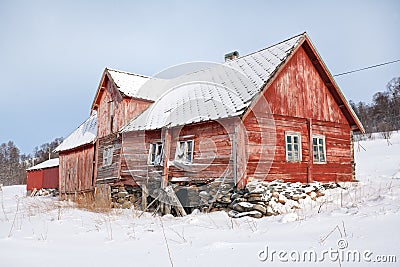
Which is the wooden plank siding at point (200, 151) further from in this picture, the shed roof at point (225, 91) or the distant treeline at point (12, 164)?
the distant treeline at point (12, 164)

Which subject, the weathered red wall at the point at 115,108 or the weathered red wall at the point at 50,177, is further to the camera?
the weathered red wall at the point at 50,177

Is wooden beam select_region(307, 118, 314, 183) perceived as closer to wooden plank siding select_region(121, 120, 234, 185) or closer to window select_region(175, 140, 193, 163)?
wooden plank siding select_region(121, 120, 234, 185)

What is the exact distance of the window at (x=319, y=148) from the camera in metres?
14.2

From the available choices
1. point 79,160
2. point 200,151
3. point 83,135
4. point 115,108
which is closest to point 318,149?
point 200,151

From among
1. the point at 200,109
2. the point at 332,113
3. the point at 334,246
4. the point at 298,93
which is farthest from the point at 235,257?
the point at 332,113

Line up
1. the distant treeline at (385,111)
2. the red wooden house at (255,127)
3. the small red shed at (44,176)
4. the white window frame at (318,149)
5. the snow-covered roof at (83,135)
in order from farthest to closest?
the distant treeline at (385,111), the small red shed at (44,176), the snow-covered roof at (83,135), the white window frame at (318,149), the red wooden house at (255,127)

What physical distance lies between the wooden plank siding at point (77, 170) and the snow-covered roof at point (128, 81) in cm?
456

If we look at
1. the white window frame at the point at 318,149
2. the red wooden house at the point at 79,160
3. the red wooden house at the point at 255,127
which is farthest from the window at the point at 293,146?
the red wooden house at the point at 79,160

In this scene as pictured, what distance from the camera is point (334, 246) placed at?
497cm

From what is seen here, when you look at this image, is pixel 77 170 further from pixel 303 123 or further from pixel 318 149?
pixel 318 149

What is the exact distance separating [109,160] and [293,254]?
1513cm

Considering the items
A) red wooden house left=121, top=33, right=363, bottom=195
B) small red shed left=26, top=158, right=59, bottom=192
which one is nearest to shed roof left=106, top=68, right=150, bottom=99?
red wooden house left=121, top=33, right=363, bottom=195

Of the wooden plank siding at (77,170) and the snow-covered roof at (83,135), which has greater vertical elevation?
the snow-covered roof at (83,135)

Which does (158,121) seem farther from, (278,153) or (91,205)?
(278,153)
